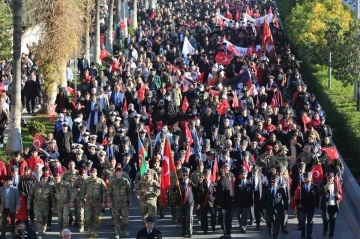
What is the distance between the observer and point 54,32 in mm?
30297

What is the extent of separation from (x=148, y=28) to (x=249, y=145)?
27.8m

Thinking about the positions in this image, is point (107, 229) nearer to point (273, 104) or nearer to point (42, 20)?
point (273, 104)

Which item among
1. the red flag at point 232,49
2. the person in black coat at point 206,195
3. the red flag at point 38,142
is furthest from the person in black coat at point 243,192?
the red flag at point 232,49

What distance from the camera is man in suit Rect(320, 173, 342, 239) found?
1909cm

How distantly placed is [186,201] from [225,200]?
0.72m

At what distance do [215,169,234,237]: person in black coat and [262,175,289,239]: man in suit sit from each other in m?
0.64

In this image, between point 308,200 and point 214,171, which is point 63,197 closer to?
point 214,171

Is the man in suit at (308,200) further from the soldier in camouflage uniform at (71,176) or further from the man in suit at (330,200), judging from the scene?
the soldier in camouflage uniform at (71,176)

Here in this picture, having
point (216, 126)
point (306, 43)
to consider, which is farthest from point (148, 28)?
point (216, 126)

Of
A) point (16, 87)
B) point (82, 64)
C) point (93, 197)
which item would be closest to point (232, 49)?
point (82, 64)

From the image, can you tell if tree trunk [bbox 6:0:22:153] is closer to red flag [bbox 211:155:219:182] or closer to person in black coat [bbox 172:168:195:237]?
red flag [bbox 211:155:219:182]

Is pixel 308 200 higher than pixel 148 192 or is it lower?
lower

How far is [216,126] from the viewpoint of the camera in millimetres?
24594

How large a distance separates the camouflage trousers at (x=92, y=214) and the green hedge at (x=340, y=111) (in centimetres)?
756
